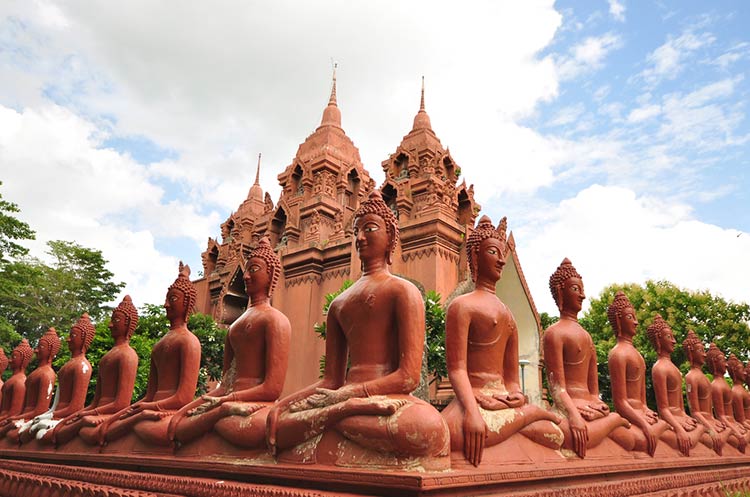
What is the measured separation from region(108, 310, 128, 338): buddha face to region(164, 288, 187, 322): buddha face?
48.3 inches

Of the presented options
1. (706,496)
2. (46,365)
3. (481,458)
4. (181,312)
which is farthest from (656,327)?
(46,365)

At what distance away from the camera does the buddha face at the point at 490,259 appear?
512 centimetres

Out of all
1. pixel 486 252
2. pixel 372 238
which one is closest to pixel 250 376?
pixel 372 238

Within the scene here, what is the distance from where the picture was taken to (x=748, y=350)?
87.1ft

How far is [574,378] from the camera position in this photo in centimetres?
602

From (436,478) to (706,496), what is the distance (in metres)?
3.82

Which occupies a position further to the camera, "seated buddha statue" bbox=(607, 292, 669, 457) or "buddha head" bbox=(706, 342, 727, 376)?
"buddha head" bbox=(706, 342, 727, 376)

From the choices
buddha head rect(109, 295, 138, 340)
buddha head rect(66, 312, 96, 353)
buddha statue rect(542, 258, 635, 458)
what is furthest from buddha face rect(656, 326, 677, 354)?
buddha head rect(66, 312, 96, 353)

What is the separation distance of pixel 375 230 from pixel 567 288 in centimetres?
270

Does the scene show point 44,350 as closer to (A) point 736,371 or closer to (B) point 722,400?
(B) point 722,400

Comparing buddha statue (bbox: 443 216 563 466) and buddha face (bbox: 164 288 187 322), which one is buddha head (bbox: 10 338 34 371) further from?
buddha statue (bbox: 443 216 563 466)

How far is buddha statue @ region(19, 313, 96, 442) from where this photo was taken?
758 cm

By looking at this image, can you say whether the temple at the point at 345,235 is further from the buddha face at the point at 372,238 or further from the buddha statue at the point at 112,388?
the buddha face at the point at 372,238

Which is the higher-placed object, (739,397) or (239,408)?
(739,397)
